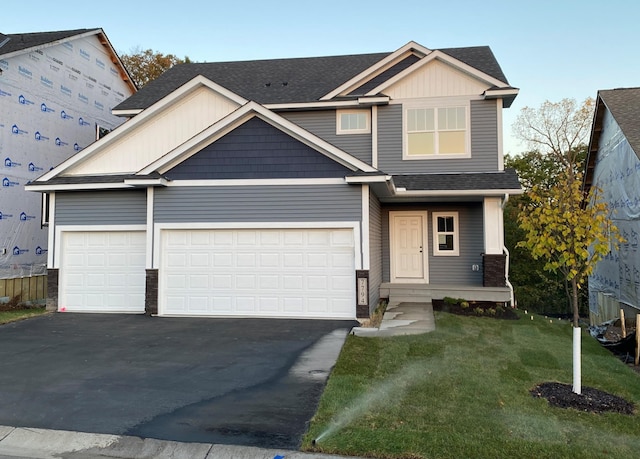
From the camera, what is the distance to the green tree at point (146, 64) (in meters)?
31.5

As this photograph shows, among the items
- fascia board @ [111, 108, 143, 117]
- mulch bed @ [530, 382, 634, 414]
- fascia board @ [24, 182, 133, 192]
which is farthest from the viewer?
fascia board @ [111, 108, 143, 117]

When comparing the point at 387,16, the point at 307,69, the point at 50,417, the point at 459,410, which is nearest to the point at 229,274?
the point at 50,417

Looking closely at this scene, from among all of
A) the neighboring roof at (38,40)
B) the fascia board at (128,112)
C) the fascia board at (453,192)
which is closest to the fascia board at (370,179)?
the fascia board at (453,192)

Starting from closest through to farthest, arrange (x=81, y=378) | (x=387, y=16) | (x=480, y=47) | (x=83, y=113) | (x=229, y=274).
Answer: (x=81, y=378), (x=229, y=274), (x=387, y=16), (x=480, y=47), (x=83, y=113)

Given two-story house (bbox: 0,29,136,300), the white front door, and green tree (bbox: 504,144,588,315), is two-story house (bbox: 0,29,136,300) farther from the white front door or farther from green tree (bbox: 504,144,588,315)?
green tree (bbox: 504,144,588,315)

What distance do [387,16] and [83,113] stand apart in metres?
12.9

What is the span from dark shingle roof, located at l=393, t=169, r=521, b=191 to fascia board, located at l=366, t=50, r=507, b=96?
108 inches

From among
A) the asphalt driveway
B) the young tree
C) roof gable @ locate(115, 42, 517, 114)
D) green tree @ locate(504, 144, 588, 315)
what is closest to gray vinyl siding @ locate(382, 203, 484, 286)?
roof gable @ locate(115, 42, 517, 114)

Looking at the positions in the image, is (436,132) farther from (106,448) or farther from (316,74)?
(106,448)

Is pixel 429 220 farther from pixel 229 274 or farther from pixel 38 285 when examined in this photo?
pixel 38 285

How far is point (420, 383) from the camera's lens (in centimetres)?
595

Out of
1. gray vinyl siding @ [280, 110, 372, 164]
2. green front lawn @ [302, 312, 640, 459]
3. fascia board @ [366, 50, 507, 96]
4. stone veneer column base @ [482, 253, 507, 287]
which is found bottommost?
green front lawn @ [302, 312, 640, 459]

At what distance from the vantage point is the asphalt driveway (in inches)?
187

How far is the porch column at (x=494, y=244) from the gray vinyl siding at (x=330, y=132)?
4088 millimetres
